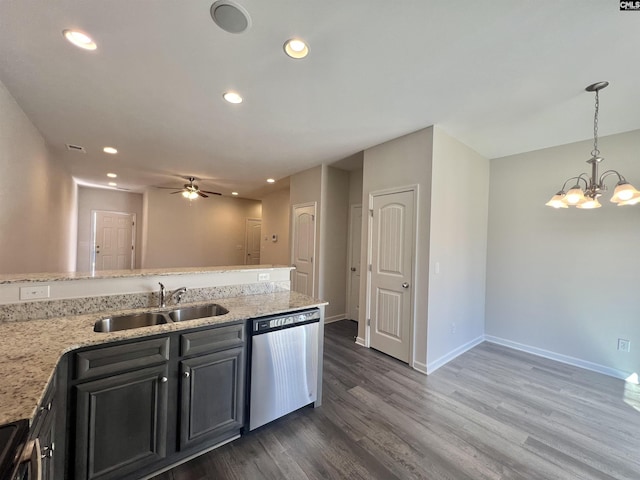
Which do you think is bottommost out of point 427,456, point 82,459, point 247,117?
point 427,456

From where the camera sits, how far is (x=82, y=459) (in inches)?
53.4

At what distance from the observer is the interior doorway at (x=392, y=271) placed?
3.14m

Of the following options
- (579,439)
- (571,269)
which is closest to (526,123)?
(571,269)

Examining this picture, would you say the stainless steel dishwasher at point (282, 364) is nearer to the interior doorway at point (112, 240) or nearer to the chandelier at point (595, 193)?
the chandelier at point (595, 193)

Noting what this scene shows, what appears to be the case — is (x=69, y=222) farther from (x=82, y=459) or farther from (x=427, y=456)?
(x=427, y=456)

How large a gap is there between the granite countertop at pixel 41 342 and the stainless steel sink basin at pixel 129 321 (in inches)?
1.8

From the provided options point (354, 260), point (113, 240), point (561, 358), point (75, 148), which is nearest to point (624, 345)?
point (561, 358)

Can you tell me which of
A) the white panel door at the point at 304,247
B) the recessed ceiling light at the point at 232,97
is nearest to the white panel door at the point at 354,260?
the white panel door at the point at 304,247

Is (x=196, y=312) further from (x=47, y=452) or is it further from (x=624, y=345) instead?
(x=624, y=345)

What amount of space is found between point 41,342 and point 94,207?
7.55 metres

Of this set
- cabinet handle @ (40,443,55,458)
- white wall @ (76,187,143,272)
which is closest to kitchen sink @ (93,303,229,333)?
cabinet handle @ (40,443,55,458)

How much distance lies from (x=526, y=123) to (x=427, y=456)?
131 inches

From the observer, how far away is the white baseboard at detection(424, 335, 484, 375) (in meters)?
2.96

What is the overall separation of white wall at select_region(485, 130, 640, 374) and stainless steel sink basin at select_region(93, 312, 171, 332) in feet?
14.2
